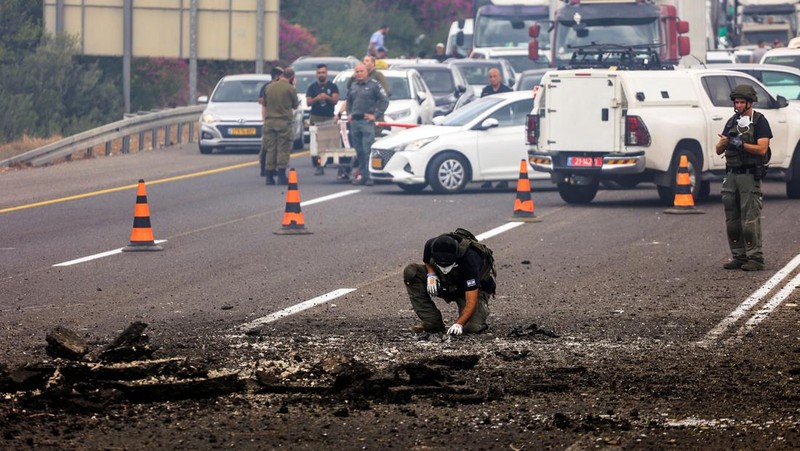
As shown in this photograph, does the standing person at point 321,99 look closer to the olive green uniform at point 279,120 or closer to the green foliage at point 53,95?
the olive green uniform at point 279,120

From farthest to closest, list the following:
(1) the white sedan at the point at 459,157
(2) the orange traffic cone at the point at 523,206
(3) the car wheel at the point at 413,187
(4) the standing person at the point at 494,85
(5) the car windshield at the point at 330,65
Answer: (5) the car windshield at the point at 330,65, (4) the standing person at the point at 494,85, (3) the car wheel at the point at 413,187, (1) the white sedan at the point at 459,157, (2) the orange traffic cone at the point at 523,206

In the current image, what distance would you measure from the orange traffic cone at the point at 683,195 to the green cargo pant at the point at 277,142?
268 inches

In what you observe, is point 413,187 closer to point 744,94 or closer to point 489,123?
point 489,123

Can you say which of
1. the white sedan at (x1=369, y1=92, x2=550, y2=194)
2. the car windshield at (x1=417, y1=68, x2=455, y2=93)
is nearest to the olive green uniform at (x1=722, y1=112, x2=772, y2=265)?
the white sedan at (x1=369, y1=92, x2=550, y2=194)

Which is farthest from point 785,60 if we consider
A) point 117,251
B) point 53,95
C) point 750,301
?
point 750,301

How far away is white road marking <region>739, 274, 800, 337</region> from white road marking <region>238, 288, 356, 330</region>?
11.2ft

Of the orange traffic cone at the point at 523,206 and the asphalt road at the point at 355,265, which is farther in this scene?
the orange traffic cone at the point at 523,206

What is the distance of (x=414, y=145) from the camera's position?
76.6 ft

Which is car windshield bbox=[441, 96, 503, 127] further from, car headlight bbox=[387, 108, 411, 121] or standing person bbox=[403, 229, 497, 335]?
standing person bbox=[403, 229, 497, 335]

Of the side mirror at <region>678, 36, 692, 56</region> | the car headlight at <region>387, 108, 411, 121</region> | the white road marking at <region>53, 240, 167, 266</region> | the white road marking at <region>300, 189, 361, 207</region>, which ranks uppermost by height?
the side mirror at <region>678, 36, 692, 56</region>

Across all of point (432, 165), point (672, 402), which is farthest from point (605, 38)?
point (672, 402)

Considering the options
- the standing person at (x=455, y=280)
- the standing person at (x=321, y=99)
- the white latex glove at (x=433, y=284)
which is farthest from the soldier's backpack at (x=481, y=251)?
the standing person at (x=321, y=99)

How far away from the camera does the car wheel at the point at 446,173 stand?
2320 centimetres

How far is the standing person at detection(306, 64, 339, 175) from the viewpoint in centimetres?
2591
